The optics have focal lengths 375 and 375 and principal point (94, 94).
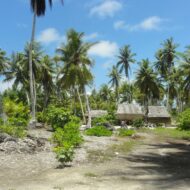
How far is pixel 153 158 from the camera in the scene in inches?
679

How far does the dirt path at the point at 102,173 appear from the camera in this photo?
34.6 feet

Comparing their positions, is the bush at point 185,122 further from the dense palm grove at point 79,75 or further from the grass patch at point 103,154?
the grass patch at point 103,154

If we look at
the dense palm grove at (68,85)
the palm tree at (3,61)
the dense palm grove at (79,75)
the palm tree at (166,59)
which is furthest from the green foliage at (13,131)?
the palm tree at (166,59)

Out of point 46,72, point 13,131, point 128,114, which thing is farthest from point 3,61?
point 13,131

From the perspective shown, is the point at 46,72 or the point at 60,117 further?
the point at 46,72

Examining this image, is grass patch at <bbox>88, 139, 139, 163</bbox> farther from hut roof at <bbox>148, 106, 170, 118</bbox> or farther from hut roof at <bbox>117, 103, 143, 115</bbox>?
hut roof at <bbox>148, 106, 170, 118</bbox>

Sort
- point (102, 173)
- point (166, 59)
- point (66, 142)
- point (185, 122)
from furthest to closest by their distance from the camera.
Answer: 1. point (166, 59)
2. point (185, 122)
3. point (66, 142)
4. point (102, 173)

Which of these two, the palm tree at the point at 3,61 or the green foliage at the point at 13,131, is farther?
the palm tree at the point at 3,61

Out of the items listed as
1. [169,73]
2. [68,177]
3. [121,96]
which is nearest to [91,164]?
[68,177]

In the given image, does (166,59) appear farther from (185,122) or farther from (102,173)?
(102,173)

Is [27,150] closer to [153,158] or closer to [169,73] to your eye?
[153,158]

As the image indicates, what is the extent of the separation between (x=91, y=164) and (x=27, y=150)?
11.4 feet

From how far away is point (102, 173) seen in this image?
41.5 feet

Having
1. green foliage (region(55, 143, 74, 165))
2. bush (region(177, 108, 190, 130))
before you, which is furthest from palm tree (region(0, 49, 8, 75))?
green foliage (region(55, 143, 74, 165))
